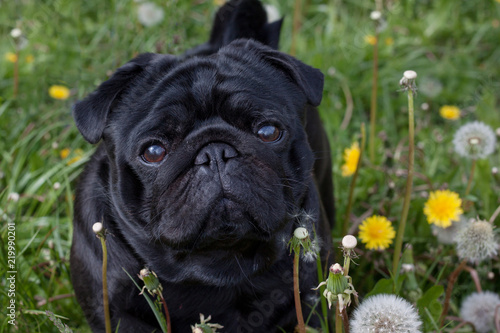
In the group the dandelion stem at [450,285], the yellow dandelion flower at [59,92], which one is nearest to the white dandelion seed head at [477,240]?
the dandelion stem at [450,285]

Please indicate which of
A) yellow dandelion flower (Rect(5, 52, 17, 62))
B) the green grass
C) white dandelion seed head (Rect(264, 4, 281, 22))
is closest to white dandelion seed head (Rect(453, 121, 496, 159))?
the green grass

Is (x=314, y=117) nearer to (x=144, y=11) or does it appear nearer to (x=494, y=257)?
(x=494, y=257)

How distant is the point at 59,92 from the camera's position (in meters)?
3.98

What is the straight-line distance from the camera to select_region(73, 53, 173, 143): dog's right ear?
7.14 ft

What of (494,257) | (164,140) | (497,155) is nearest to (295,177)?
(164,140)

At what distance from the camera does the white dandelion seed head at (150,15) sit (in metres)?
4.30

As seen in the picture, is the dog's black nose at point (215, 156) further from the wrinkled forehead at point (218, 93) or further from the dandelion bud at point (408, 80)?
the dandelion bud at point (408, 80)

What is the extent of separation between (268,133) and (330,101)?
2.21 metres

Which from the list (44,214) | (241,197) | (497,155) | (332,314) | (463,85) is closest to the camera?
(241,197)

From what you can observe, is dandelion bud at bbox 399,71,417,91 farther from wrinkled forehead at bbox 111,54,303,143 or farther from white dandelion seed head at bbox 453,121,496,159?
white dandelion seed head at bbox 453,121,496,159

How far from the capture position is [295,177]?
7.44ft

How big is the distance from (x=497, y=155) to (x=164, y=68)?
236cm

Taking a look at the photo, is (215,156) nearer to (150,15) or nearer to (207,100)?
(207,100)

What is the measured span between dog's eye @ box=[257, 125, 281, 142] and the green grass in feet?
2.84
